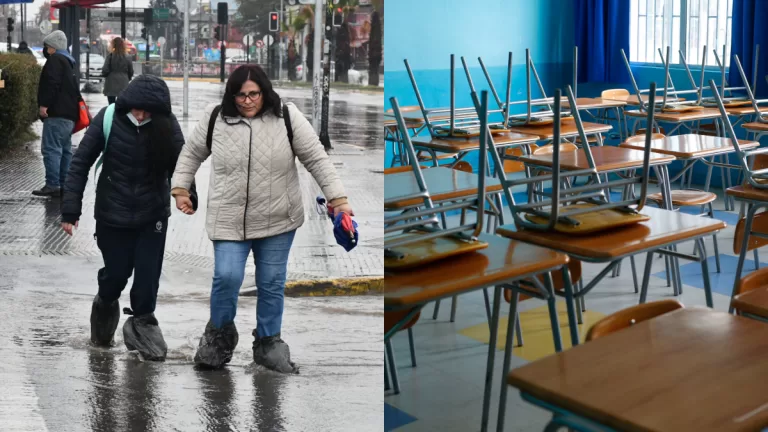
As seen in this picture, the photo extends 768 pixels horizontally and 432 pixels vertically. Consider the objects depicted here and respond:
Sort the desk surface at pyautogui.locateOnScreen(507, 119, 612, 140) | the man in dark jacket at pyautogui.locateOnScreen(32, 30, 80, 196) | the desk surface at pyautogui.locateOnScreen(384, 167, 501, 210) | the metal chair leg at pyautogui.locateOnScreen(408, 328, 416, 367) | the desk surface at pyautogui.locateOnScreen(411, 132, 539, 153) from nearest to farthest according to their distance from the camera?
the man in dark jacket at pyautogui.locateOnScreen(32, 30, 80, 196), the desk surface at pyautogui.locateOnScreen(384, 167, 501, 210), the metal chair leg at pyautogui.locateOnScreen(408, 328, 416, 367), the desk surface at pyautogui.locateOnScreen(411, 132, 539, 153), the desk surface at pyautogui.locateOnScreen(507, 119, 612, 140)

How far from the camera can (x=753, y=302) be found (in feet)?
6.54

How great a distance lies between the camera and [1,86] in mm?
2518

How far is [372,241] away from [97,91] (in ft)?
2.74

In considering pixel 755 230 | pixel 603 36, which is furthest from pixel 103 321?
pixel 603 36

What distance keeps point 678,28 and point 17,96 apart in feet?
24.9

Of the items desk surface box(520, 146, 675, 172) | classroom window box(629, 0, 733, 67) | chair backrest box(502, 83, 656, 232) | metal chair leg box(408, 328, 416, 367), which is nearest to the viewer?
chair backrest box(502, 83, 656, 232)

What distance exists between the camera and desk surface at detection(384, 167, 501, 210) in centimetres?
280

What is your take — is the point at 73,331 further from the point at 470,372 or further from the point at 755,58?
the point at 755,58

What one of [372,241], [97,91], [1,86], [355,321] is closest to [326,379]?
[355,321]

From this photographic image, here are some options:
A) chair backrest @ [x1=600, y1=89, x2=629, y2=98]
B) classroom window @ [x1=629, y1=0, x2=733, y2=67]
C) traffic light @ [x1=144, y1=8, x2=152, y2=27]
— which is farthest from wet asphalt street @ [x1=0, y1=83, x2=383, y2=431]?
classroom window @ [x1=629, y1=0, x2=733, y2=67]

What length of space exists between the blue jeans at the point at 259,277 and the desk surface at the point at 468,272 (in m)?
0.33

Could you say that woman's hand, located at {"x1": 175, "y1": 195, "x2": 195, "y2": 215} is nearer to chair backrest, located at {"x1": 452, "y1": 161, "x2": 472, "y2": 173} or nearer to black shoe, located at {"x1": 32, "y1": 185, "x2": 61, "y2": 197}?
black shoe, located at {"x1": 32, "y1": 185, "x2": 61, "y2": 197}

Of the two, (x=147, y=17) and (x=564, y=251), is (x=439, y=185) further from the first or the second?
(x=147, y=17)

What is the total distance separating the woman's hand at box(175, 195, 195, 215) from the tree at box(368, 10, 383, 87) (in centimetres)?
51
